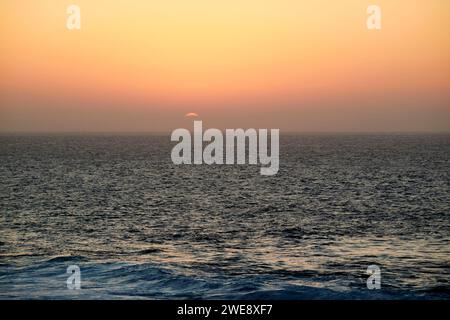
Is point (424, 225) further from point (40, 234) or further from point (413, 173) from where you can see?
point (413, 173)

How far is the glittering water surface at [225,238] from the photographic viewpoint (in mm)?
29641

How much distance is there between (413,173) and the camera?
9844 cm

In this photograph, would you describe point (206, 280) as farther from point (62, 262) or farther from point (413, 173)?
point (413, 173)

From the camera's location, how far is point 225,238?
145 ft

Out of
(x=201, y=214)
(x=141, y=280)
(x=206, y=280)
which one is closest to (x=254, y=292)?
(x=206, y=280)

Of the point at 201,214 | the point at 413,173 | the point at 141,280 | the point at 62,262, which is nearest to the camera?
the point at 141,280

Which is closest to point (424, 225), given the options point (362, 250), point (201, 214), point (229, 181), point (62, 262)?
point (362, 250)

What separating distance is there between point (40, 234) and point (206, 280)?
18918 millimetres

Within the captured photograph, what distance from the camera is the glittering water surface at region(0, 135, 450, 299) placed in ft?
97.2

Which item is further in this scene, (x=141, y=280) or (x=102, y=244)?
(x=102, y=244)

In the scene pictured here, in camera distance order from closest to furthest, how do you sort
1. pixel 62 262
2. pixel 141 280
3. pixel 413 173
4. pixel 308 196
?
pixel 141 280
pixel 62 262
pixel 308 196
pixel 413 173

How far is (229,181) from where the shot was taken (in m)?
90.3
